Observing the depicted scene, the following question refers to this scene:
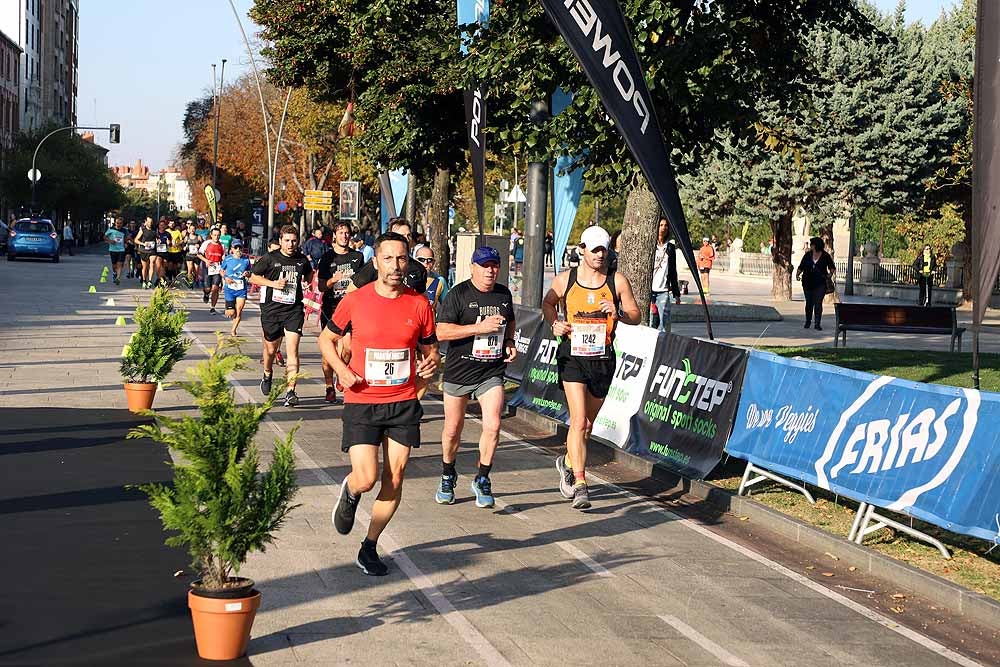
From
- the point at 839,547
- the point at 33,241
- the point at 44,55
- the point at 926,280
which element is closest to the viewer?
the point at 839,547

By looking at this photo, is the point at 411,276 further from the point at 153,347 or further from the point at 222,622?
the point at 222,622

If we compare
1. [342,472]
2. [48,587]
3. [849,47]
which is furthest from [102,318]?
[849,47]

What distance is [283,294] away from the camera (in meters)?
15.7

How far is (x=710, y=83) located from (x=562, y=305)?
555cm

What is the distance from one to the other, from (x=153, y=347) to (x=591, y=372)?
17.9 feet

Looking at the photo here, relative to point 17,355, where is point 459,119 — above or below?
above

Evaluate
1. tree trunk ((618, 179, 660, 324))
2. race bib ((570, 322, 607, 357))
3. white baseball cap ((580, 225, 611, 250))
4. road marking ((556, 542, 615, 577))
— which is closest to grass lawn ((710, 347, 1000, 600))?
race bib ((570, 322, 607, 357))

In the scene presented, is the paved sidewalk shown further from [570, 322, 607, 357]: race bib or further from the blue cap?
the blue cap

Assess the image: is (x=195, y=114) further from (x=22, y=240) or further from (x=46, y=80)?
(x=22, y=240)

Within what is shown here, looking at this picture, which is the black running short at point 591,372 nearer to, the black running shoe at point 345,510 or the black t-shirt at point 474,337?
the black t-shirt at point 474,337

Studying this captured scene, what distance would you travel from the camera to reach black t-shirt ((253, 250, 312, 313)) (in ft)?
51.5

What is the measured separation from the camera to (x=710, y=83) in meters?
15.4

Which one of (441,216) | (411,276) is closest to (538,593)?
(411,276)

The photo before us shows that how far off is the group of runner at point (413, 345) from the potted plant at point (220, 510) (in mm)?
852
